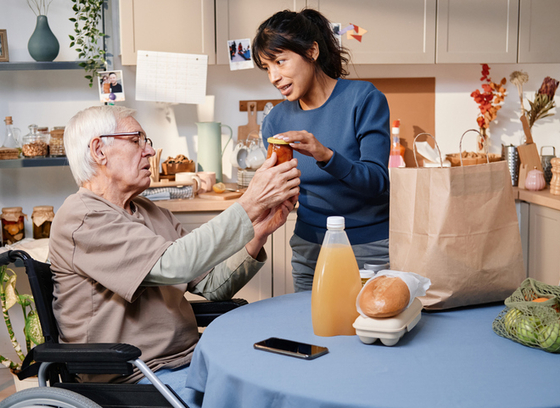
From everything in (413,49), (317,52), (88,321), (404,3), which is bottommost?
(88,321)

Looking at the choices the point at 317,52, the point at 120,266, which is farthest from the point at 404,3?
the point at 120,266

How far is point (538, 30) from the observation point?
3.01 metres

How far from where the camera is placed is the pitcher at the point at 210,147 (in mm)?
3074

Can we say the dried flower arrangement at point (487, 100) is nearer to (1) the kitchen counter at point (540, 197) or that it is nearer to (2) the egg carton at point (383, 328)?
(1) the kitchen counter at point (540, 197)

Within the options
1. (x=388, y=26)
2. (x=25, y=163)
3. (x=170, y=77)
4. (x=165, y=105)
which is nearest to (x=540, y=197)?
(x=388, y=26)

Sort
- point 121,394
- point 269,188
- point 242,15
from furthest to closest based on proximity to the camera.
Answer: point 242,15
point 269,188
point 121,394

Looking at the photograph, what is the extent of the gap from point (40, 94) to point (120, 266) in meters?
2.12

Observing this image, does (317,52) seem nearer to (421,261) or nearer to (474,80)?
(421,261)

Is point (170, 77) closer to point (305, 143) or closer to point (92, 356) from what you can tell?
point (305, 143)

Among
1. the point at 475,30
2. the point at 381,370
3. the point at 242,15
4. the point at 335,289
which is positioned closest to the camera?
the point at 381,370

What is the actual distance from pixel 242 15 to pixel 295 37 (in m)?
1.29

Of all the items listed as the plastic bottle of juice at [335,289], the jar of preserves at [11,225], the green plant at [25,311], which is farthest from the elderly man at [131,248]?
the jar of preserves at [11,225]

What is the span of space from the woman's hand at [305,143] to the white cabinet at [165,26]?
5.32 ft

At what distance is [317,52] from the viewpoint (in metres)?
1.73
